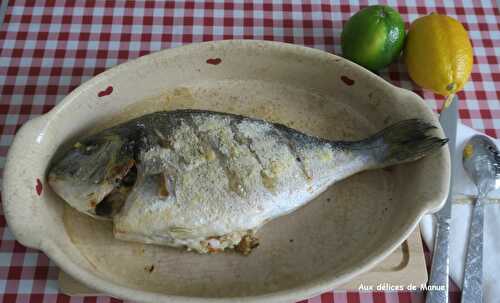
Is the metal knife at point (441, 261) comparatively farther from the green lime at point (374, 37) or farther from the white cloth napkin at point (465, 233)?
the green lime at point (374, 37)

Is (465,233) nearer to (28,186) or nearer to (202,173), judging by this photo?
(202,173)

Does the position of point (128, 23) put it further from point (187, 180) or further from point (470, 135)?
point (470, 135)

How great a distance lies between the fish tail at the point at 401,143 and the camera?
49.6 inches

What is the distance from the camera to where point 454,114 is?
59.1 inches

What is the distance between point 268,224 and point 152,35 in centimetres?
95

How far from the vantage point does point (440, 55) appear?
1474 millimetres

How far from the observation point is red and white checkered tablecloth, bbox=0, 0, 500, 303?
166cm

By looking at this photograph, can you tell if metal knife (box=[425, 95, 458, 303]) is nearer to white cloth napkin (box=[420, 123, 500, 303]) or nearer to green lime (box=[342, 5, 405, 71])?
white cloth napkin (box=[420, 123, 500, 303])

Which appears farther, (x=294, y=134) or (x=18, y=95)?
(x=18, y=95)

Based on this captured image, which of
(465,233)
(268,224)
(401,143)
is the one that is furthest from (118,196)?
(465,233)

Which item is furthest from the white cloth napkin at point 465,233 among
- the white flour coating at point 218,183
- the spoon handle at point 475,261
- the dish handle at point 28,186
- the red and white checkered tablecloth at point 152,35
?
the dish handle at point 28,186

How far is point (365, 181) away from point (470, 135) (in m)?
0.43

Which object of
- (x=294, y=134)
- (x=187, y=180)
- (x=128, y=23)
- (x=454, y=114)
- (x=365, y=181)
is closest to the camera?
(x=187, y=180)

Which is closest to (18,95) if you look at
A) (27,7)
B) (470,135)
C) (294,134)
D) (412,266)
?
(27,7)
